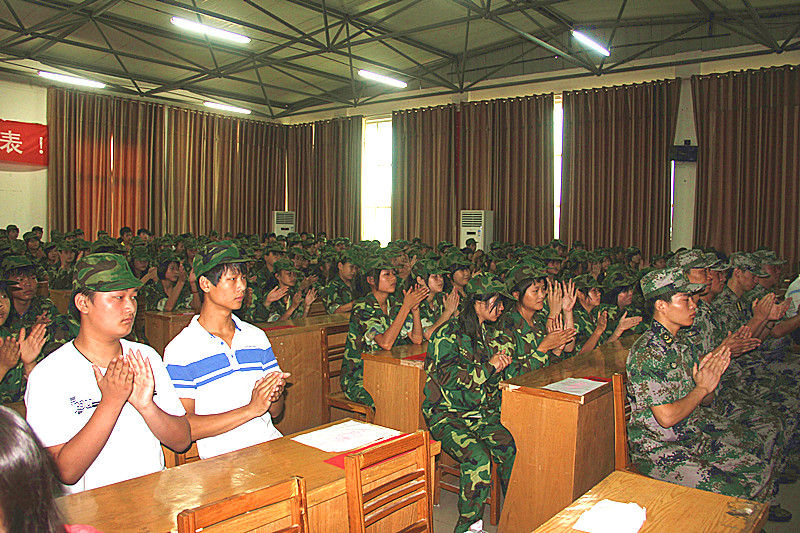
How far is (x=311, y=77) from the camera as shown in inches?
563

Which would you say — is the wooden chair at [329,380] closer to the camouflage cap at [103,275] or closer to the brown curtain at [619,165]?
the camouflage cap at [103,275]

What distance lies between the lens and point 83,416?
204 centimetres

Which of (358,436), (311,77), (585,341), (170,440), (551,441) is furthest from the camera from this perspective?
(311,77)

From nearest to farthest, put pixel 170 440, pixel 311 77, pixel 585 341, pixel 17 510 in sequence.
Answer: pixel 17 510 → pixel 170 440 → pixel 585 341 → pixel 311 77

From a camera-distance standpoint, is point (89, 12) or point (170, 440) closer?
point (170, 440)

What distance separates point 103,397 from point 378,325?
2.72 meters

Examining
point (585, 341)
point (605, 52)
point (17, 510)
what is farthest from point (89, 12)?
point (17, 510)

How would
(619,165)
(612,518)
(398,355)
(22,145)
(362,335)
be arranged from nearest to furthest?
(612,518)
(398,355)
(362,335)
(619,165)
(22,145)

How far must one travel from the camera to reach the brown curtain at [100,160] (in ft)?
40.8

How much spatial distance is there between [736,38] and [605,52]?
95.8 inches

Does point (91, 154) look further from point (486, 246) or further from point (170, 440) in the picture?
point (170, 440)

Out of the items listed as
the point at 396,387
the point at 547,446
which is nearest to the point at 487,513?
the point at 547,446

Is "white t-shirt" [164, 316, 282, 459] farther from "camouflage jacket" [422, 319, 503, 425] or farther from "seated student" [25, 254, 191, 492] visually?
"camouflage jacket" [422, 319, 503, 425]

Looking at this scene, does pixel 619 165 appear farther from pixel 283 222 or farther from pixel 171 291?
pixel 171 291
